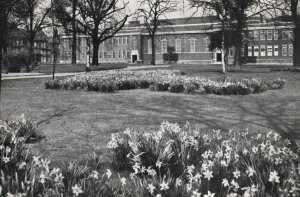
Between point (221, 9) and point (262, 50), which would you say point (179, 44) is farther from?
point (221, 9)

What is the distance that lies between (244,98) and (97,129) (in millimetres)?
5826

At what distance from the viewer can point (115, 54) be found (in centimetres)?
7950

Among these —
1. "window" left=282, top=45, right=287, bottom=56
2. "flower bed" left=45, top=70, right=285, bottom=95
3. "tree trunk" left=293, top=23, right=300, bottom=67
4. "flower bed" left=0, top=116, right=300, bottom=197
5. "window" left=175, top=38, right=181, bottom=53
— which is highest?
"window" left=175, top=38, right=181, bottom=53

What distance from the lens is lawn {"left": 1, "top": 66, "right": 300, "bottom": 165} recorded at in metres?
5.87

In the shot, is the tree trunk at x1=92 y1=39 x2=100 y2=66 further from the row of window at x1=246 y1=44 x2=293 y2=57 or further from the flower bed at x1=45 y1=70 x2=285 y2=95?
the row of window at x1=246 y1=44 x2=293 y2=57

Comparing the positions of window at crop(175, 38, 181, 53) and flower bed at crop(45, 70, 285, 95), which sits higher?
window at crop(175, 38, 181, 53)

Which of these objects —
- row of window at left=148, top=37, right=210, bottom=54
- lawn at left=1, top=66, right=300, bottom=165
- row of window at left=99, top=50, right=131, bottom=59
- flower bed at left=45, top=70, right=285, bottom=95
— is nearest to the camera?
lawn at left=1, top=66, right=300, bottom=165

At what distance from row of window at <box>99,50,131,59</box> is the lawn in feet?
218

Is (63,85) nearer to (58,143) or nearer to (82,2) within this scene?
(58,143)

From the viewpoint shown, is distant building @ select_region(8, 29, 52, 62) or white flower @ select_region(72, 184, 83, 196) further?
distant building @ select_region(8, 29, 52, 62)

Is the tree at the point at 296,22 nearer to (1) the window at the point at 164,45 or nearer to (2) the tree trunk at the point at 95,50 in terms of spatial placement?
(2) the tree trunk at the point at 95,50

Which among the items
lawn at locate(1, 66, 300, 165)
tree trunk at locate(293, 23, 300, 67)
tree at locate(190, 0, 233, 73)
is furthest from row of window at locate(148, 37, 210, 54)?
lawn at locate(1, 66, 300, 165)

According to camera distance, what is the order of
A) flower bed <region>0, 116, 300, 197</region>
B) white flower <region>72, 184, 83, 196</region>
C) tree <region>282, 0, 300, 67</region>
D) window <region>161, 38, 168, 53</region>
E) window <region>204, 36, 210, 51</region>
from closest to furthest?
white flower <region>72, 184, 83, 196</region> → flower bed <region>0, 116, 300, 197</region> → tree <region>282, 0, 300, 67</region> → window <region>204, 36, 210, 51</region> → window <region>161, 38, 168, 53</region>

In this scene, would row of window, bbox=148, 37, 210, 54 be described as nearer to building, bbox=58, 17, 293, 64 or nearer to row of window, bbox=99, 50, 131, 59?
building, bbox=58, 17, 293, 64
